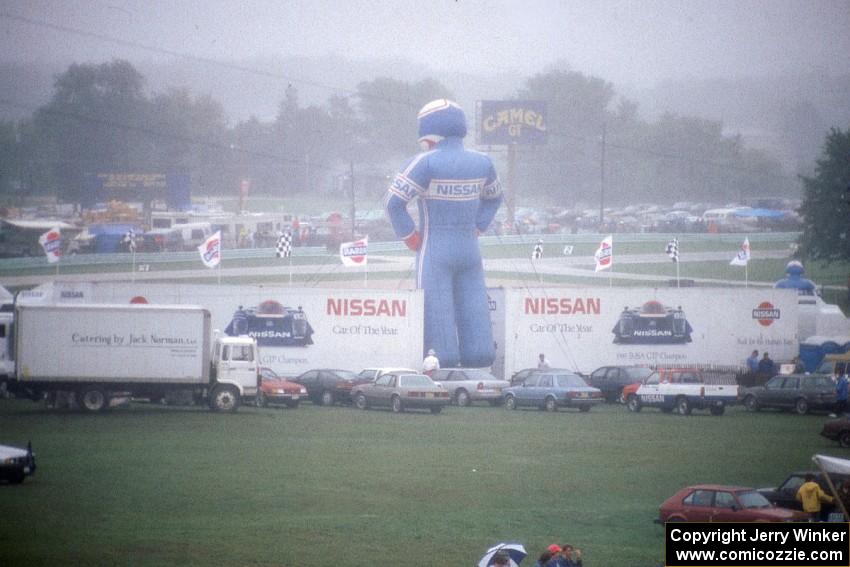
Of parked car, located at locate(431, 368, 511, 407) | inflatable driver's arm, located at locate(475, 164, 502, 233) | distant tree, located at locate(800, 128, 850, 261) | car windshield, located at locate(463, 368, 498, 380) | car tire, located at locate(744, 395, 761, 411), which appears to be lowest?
car tire, located at locate(744, 395, 761, 411)

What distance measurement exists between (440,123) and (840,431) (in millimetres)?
14350

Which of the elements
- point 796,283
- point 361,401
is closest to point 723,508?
point 361,401

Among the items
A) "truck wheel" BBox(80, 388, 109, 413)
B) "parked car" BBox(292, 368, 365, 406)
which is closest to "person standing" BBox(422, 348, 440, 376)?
"parked car" BBox(292, 368, 365, 406)

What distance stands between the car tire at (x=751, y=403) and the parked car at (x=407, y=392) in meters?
8.44

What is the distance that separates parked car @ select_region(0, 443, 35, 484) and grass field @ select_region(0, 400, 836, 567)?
0.16 metres

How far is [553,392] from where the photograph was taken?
105ft

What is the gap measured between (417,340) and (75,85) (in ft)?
192

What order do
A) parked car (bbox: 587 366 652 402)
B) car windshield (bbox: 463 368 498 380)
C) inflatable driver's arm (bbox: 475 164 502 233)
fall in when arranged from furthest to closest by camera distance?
parked car (bbox: 587 366 652 402)
inflatable driver's arm (bbox: 475 164 502 233)
car windshield (bbox: 463 368 498 380)

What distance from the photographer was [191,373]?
29359 mm

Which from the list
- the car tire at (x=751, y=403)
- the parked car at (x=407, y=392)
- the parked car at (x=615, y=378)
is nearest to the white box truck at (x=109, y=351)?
the parked car at (x=407, y=392)

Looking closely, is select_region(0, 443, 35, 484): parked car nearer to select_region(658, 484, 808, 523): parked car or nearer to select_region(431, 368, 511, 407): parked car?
select_region(658, 484, 808, 523): parked car

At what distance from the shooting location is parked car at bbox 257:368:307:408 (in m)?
31.7

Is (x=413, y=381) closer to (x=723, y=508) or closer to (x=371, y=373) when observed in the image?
(x=371, y=373)

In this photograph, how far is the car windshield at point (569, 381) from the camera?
32.2 metres
